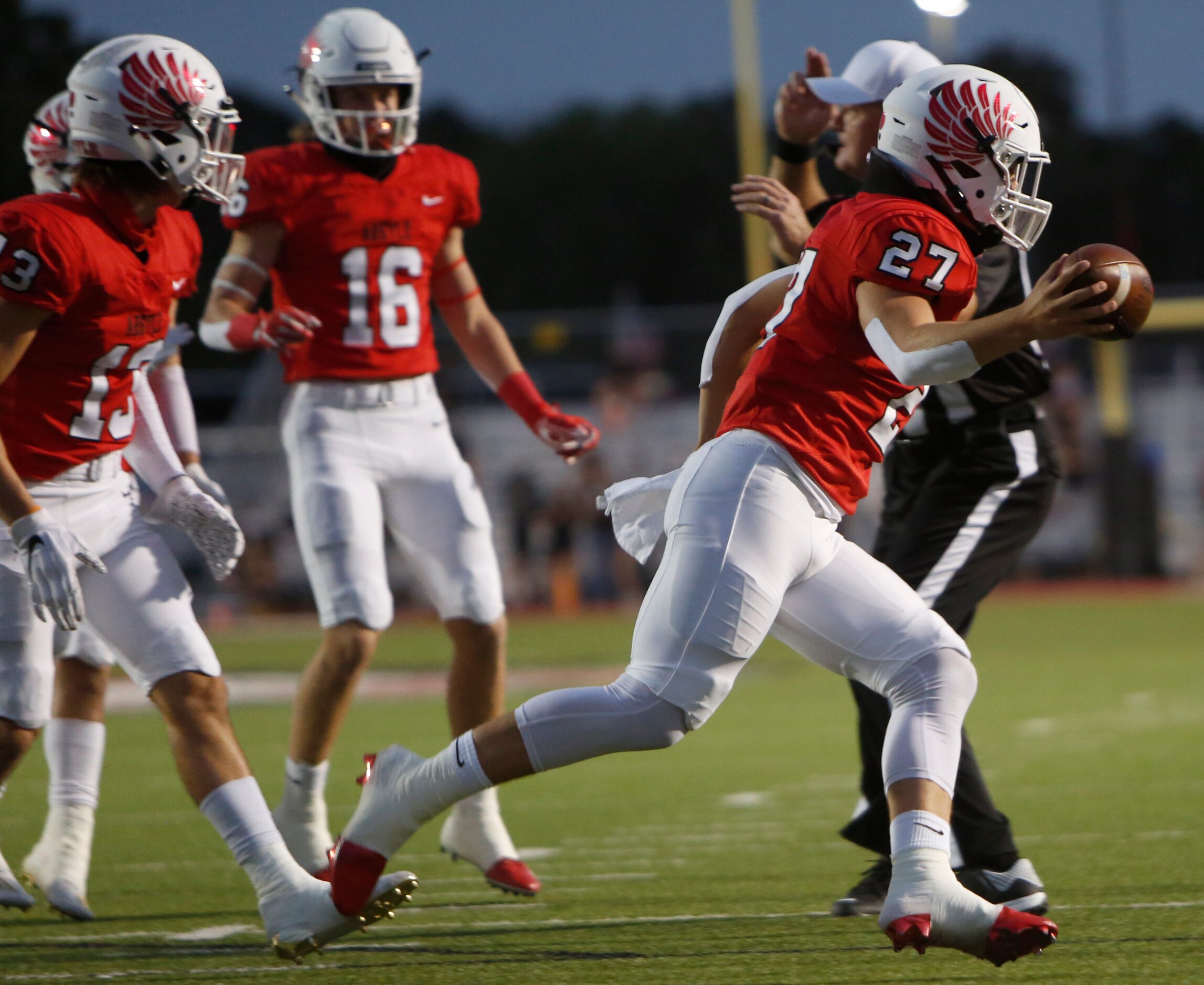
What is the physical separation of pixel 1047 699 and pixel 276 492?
10.6 metres

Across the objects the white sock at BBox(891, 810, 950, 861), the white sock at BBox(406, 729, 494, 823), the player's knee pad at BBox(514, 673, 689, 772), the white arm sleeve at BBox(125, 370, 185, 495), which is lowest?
the white sock at BBox(891, 810, 950, 861)

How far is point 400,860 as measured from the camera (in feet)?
15.1

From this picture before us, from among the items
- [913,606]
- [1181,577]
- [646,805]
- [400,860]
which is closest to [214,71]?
[913,606]

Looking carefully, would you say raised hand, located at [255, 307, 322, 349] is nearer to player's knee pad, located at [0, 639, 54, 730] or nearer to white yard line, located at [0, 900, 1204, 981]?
player's knee pad, located at [0, 639, 54, 730]

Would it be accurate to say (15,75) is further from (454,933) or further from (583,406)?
(454,933)

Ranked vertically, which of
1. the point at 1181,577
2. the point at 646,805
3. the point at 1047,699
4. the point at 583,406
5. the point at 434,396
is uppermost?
the point at 434,396

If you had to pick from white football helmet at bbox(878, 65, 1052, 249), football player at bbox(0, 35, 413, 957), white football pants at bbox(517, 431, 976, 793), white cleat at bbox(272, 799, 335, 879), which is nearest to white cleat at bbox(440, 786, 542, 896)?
white cleat at bbox(272, 799, 335, 879)

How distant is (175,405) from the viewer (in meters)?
3.95

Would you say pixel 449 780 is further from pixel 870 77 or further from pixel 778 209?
pixel 870 77

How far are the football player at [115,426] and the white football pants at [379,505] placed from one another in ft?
2.49

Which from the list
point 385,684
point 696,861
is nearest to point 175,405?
point 696,861

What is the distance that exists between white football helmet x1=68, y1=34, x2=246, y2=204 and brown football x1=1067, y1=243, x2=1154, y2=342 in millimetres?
1723

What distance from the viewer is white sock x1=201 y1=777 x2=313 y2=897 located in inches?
125

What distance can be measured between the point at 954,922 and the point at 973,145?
4.43 ft
